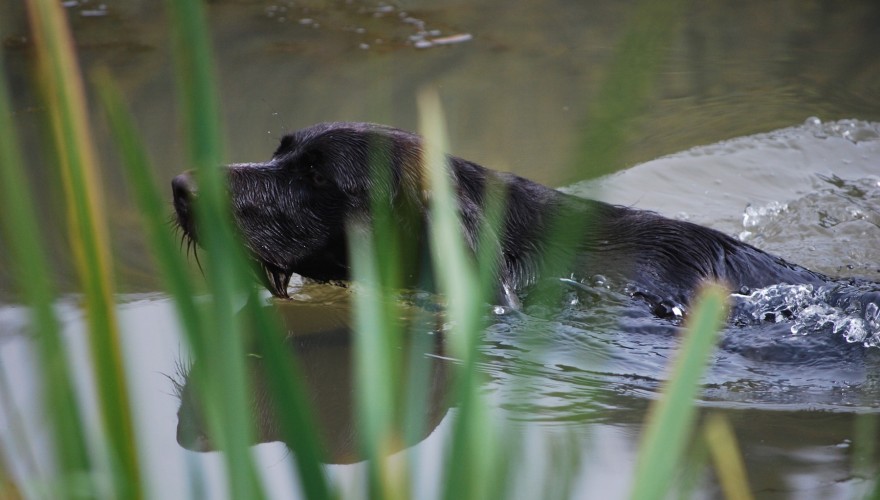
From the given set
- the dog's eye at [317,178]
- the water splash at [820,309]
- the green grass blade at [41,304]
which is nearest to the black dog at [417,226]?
the dog's eye at [317,178]

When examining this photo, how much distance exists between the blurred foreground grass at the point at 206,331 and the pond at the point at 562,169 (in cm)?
10

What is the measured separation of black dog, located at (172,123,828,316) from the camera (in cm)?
414

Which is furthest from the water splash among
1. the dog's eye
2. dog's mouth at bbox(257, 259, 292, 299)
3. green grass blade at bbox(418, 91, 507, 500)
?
green grass blade at bbox(418, 91, 507, 500)

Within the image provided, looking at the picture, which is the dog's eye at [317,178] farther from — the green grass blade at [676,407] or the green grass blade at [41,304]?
the green grass blade at [676,407]

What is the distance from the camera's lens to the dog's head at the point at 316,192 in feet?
13.6

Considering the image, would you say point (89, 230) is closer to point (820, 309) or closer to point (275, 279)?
point (275, 279)

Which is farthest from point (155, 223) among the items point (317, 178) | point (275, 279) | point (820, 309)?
point (820, 309)

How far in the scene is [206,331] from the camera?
3.48 feet

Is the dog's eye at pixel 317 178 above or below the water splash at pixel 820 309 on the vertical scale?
above

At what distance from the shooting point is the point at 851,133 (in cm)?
698

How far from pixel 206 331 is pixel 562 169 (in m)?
0.51

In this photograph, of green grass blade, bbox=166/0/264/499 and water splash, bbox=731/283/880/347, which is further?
water splash, bbox=731/283/880/347

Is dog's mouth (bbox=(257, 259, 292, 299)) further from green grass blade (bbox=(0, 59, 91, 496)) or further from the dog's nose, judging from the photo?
green grass blade (bbox=(0, 59, 91, 496))

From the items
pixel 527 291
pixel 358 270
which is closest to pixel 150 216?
pixel 358 270
